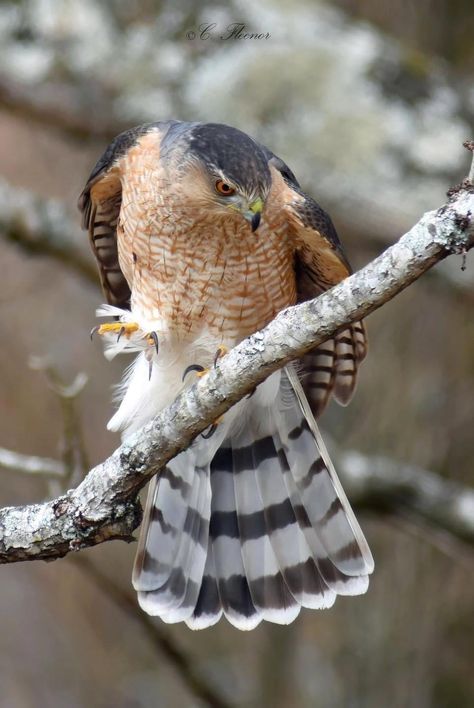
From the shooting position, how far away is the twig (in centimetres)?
479

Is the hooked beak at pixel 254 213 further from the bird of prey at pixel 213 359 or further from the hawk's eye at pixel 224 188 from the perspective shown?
the hawk's eye at pixel 224 188

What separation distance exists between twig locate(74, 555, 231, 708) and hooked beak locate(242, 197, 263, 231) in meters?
1.72

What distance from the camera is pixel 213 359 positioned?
177 inches

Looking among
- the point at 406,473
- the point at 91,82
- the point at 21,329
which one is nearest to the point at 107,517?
the point at 406,473

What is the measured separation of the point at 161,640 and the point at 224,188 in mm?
2064

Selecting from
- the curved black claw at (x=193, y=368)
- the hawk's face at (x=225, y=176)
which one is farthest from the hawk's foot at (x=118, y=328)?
the hawk's face at (x=225, y=176)

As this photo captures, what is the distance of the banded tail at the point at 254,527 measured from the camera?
177 inches

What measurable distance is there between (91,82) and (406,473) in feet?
10.1

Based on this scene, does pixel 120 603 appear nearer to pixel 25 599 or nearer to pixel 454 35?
pixel 25 599

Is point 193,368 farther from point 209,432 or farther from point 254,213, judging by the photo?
point 254,213

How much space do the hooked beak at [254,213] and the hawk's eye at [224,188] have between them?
11 cm
